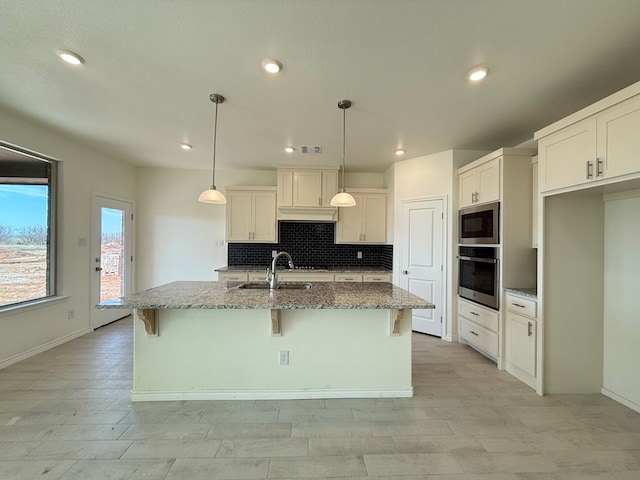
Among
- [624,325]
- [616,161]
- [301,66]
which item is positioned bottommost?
[624,325]

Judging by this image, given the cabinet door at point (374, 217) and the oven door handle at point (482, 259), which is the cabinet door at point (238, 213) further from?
the oven door handle at point (482, 259)

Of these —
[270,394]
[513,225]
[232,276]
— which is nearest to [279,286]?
[270,394]

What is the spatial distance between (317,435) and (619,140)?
2.78 metres

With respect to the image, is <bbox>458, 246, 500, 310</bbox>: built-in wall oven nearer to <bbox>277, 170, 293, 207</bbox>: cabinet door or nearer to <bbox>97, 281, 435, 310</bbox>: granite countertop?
<bbox>97, 281, 435, 310</bbox>: granite countertop

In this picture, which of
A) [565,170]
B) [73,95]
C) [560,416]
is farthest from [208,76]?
[560,416]

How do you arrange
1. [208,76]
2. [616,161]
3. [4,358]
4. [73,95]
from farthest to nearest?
[4,358] → [73,95] → [208,76] → [616,161]

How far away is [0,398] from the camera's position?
2.22 meters

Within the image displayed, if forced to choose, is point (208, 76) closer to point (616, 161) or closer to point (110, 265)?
point (616, 161)

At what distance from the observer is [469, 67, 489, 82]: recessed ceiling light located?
1.95m

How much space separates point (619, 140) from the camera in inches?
70.0

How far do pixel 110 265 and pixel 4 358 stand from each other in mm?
1668

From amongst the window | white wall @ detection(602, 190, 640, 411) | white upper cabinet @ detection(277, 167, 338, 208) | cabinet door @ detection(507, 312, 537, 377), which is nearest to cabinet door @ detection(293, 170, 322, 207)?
white upper cabinet @ detection(277, 167, 338, 208)

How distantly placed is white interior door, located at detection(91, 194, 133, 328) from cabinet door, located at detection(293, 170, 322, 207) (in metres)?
2.81

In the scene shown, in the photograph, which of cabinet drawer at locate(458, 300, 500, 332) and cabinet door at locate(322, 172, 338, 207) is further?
cabinet door at locate(322, 172, 338, 207)
